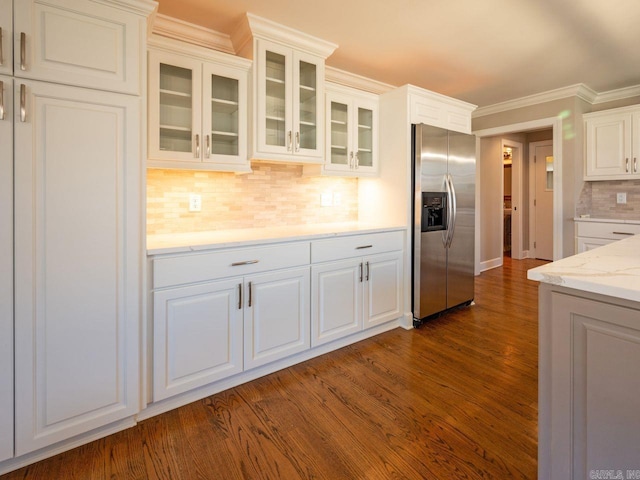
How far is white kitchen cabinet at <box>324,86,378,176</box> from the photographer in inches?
118

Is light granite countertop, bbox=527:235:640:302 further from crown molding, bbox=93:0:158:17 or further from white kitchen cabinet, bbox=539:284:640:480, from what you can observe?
crown molding, bbox=93:0:158:17

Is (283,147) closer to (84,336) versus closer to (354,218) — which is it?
(354,218)

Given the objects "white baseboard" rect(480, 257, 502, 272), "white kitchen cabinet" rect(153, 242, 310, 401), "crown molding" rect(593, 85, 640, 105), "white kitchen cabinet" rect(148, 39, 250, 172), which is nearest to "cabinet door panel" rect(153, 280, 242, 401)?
"white kitchen cabinet" rect(153, 242, 310, 401)

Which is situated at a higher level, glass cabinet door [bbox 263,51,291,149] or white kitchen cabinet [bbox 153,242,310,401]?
glass cabinet door [bbox 263,51,291,149]

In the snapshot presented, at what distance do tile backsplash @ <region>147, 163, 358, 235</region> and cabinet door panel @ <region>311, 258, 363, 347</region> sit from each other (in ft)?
2.33

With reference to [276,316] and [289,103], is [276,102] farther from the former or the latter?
[276,316]

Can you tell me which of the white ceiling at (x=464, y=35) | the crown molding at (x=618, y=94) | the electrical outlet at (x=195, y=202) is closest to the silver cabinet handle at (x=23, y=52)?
the white ceiling at (x=464, y=35)

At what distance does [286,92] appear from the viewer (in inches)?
102

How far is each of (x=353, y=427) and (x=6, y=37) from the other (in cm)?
230

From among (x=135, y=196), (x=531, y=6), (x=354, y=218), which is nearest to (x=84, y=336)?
(x=135, y=196)

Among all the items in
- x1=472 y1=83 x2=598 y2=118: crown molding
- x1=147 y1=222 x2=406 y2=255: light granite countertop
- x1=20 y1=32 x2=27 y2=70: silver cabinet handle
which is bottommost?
x1=147 y1=222 x2=406 y2=255: light granite countertop

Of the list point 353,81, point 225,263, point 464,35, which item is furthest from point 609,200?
point 225,263

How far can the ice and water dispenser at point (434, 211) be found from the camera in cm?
314

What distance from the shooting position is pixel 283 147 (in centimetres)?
259
